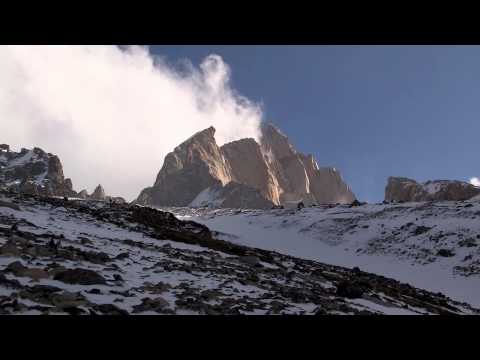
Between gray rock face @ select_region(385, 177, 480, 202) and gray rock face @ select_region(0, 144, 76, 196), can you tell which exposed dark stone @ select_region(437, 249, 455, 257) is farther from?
gray rock face @ select_region(0, 144, 76, 196)

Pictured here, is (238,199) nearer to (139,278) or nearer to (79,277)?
(139,278)

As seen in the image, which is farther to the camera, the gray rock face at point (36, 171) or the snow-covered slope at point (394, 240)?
the gray rock face at point (36, 171)

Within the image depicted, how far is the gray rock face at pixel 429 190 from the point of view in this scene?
96.2 metres

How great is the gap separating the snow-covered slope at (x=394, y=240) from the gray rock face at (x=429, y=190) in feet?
132

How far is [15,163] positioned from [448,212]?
14836 cm

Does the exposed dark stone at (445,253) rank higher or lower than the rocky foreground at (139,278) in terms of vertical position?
higher

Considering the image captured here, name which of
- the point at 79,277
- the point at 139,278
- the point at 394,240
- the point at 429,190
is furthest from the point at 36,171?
the point at 79,277

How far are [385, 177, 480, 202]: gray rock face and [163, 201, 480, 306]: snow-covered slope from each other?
40.4 m

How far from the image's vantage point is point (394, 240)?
43250 millimetres

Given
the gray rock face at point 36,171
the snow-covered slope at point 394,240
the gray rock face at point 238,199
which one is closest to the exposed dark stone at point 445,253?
the snow-covered slope at point 394,240

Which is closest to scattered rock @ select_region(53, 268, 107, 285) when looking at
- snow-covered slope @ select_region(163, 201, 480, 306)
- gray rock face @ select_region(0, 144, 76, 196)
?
snow-covered slope @ select_region(163, 201, 480, 306)

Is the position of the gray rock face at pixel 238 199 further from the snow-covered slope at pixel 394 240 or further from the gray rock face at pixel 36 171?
the snow-covered slope at pixel 394 240
